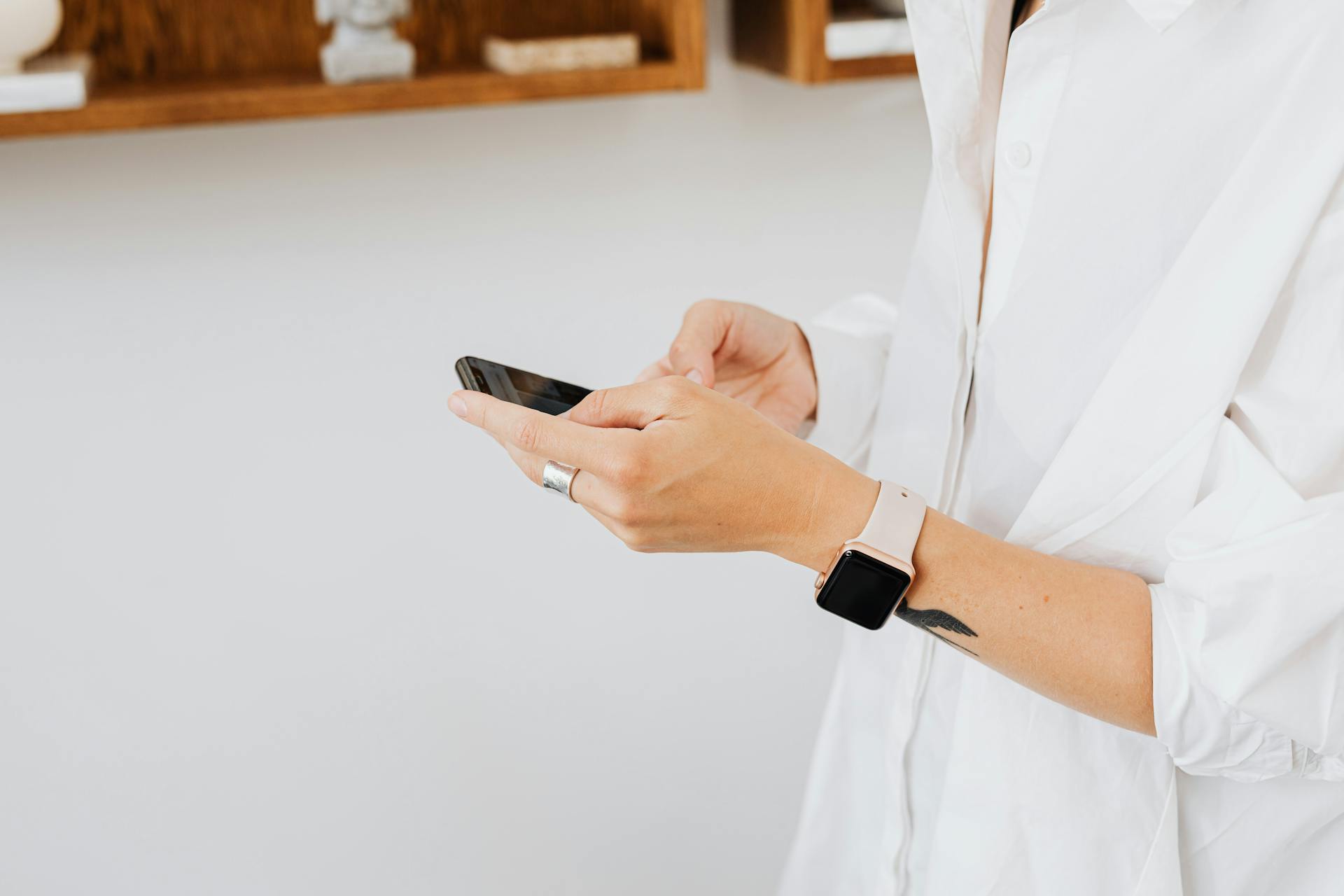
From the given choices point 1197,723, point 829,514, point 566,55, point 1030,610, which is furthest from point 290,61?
point 1197,723

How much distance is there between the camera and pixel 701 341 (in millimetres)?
919

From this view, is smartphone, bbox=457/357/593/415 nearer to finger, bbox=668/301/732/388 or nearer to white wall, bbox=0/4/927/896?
finger, bbox=668/301/732/388

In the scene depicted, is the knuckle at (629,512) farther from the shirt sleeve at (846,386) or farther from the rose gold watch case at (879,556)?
the shirt sleeve at (846,386)

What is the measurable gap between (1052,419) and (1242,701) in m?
0.23

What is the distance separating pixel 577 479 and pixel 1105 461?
0.34m

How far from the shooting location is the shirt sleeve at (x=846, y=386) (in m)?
1.02

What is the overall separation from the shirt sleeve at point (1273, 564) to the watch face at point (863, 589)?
0.16 meters

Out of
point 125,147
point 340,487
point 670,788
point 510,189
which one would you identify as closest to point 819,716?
point 670,788

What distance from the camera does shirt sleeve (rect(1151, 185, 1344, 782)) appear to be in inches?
23.9

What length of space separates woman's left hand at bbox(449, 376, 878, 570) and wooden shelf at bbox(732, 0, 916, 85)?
0.59 meters

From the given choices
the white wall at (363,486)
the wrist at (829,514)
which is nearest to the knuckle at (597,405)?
the wrist at (829,514)

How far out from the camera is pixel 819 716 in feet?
5.36

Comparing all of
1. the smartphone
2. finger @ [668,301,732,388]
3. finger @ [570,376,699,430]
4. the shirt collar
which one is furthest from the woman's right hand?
the shirt collar

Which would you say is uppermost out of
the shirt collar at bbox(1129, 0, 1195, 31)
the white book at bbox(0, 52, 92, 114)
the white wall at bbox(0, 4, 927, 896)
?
the shirt collar at bbox(1129, 0, 1195, 31)
